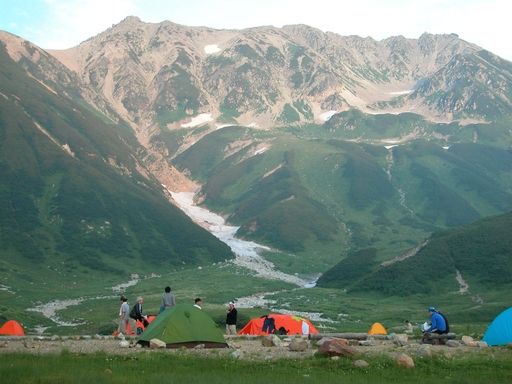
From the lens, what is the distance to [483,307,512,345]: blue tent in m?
39.0

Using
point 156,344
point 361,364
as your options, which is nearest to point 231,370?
point 361,364

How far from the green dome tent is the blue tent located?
58.0 feet

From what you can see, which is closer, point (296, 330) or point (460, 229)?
point (296, 330)

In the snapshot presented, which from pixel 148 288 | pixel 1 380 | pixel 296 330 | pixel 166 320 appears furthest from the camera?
pixel 148 288

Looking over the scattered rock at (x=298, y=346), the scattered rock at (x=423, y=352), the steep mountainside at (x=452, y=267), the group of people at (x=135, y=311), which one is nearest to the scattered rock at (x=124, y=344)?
the group of people at (x=135, y=311)

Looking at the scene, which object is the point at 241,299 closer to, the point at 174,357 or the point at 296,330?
the point at 296,330

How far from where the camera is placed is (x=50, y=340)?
41094 mm

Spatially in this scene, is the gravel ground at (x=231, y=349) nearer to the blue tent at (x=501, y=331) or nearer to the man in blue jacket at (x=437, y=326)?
the man in blue jacket at (x=437, y=326)

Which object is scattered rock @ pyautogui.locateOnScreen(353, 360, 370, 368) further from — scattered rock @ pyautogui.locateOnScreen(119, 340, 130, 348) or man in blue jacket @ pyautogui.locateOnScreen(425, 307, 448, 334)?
scattered rock @ pyautogui.locateOnScreen(119, 340, 130, 348)

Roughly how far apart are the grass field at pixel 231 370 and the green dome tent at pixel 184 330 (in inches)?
181

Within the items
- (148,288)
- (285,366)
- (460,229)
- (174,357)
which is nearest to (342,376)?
(285,366)

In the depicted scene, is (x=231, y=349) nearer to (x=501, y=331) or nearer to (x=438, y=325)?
(x=438, y=325)

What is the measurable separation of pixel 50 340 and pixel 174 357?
1444 centimetres

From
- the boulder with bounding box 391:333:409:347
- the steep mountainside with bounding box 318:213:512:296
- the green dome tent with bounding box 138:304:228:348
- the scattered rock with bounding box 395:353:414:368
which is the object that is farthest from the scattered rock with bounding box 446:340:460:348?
the steep mountainside with bounding box 318:213:512:296
